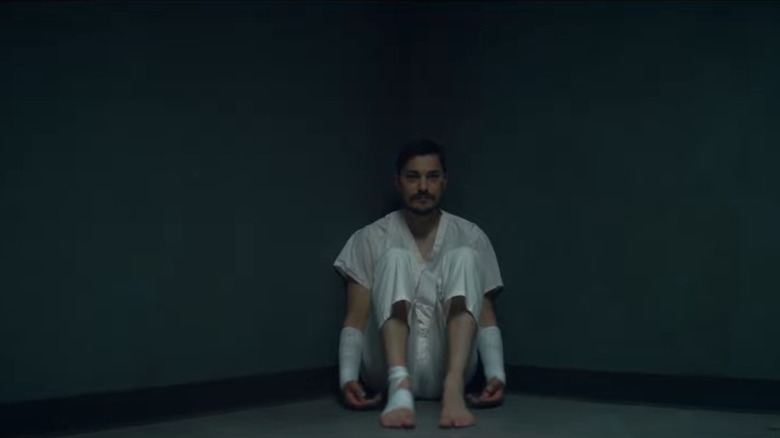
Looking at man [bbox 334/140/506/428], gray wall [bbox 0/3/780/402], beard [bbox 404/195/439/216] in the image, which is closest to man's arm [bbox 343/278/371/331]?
man [bbox 334/140/506/428]

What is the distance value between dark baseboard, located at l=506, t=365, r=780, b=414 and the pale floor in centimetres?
7

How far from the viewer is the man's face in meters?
3.94

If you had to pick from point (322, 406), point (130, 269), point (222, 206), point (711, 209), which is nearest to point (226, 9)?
point (222, 206)

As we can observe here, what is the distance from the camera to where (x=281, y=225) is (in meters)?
4.05

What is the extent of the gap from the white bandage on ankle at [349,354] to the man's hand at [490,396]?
453 mm

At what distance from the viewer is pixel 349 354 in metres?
3.91

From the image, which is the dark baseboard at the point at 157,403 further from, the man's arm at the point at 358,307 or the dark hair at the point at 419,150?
the dark hair at the point at 419,150

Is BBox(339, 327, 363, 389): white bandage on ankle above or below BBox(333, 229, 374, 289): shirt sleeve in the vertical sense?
below

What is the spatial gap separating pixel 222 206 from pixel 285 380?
0.74 m

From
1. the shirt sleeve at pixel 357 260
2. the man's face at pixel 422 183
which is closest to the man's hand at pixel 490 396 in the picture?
the shirt sleeve at pixel 357 260

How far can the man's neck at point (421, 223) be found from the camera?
13.3 ft

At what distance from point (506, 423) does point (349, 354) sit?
677 mm

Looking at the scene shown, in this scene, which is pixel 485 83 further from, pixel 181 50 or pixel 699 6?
pixel 181 50

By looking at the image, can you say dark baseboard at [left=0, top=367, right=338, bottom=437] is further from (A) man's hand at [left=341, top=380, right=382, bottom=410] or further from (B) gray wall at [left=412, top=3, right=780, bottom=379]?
(B) gray wall at [left=412, top=3, right=780, bottom=379]
